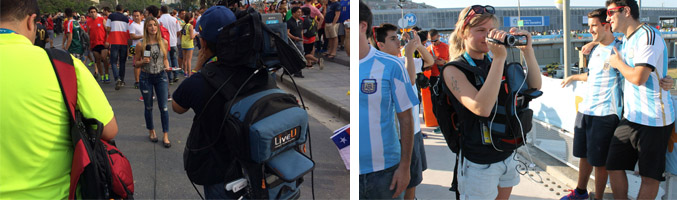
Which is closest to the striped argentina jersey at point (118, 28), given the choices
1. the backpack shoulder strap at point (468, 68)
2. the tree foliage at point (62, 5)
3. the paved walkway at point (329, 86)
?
the paved walkway at point (329, 86)

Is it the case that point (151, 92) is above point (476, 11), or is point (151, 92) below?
below

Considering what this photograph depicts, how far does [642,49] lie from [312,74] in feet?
29.6

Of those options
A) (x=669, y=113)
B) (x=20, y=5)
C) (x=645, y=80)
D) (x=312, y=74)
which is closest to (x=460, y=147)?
(x=645, y=80)

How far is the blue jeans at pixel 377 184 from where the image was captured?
258cm

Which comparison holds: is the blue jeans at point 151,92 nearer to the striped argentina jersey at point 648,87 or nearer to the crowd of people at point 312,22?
the striped argentina jersey at point 648,87

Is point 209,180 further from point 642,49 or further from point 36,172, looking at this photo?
point 642,49

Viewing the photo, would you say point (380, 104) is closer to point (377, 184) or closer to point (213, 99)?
point (377, 184)

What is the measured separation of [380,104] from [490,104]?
53 centimetres

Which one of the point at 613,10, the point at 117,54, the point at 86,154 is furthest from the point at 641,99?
the point at 117,54

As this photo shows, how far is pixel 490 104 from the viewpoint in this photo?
2.48 meters

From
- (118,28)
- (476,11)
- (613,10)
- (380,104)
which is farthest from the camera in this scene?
(118,28)

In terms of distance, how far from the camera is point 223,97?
2369mm

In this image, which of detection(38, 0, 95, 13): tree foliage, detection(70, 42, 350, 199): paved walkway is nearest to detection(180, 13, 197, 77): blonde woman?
detection(70, 42, 350, 199): paved walkway

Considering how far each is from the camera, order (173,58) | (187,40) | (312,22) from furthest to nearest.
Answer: (312,22) < (187,40) < (173,58)
